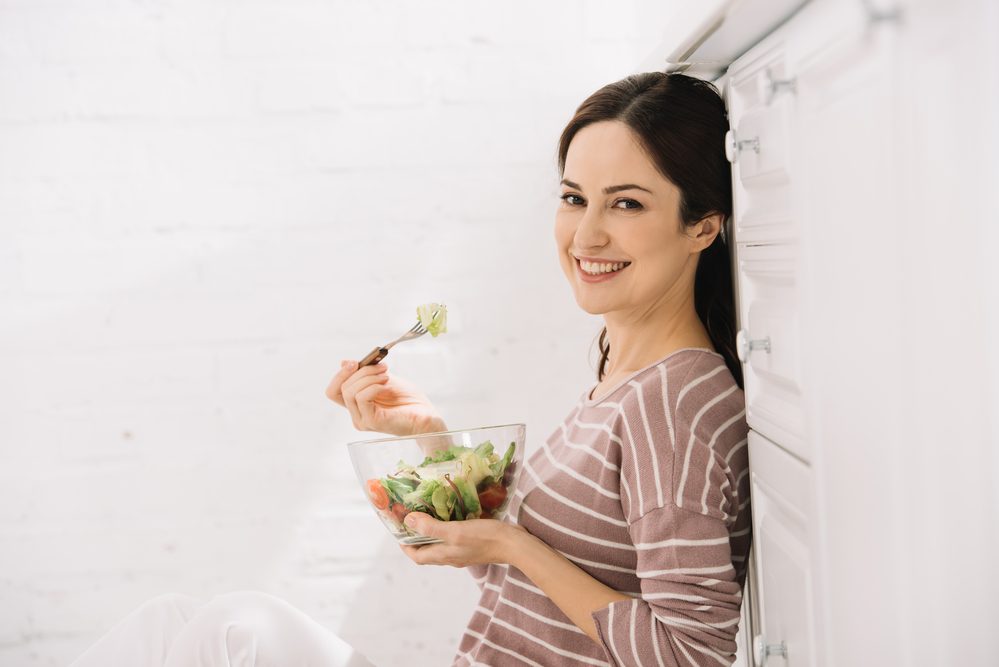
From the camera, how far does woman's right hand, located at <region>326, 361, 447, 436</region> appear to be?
1.25m

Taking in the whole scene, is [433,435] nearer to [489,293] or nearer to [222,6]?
[489,293]

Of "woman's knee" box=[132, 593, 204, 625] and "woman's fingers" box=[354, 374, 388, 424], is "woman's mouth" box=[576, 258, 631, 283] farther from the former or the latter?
"woman's knee" box=[132, 593, 204, 625]

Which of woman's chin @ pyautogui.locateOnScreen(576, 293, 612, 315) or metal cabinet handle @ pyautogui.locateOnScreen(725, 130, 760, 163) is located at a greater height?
metal cabinet handle @ pyautogui.locateOnScreen(725, 130, 760, 163)

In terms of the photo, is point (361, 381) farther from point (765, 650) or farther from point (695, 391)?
point (765, 650)

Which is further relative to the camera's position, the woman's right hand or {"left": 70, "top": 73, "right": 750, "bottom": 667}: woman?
the woman's right hand

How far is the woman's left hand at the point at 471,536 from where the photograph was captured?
0.98m

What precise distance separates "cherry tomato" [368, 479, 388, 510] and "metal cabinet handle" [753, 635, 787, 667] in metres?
0.42

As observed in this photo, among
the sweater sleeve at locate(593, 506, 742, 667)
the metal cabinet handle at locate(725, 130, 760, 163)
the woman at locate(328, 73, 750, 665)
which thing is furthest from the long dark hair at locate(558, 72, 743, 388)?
the sweater sleeve at locate(593, 506, 742, 667)

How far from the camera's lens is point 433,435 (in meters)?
1.02

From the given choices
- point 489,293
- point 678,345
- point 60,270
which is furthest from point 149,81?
point 678,345

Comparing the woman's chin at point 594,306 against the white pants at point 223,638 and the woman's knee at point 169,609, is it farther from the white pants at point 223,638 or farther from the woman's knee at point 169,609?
the woman's knee at point 169,609

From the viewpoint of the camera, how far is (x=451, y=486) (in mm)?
990

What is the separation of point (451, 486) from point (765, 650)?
359 mm

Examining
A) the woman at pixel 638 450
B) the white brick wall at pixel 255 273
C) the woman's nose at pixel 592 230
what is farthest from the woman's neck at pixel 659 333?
the white brick wall at pixel 255 273
